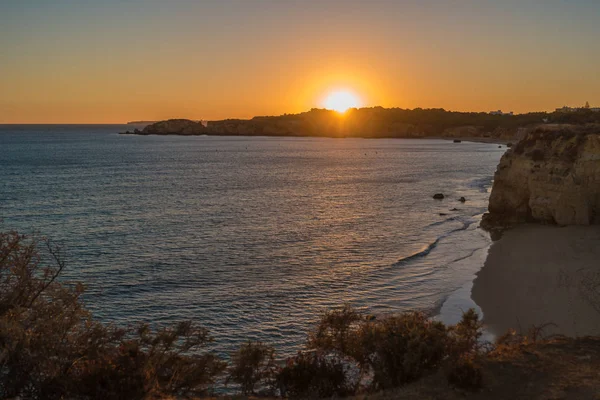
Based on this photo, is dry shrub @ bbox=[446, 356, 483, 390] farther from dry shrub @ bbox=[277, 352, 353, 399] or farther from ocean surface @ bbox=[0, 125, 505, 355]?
ocean surface @ bbox=[0, 125, 505, 355]

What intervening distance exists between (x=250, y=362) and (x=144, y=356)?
220 centimetres

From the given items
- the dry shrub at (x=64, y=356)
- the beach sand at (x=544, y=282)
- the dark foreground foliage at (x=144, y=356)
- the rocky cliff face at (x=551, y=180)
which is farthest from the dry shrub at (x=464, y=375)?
the rocky cliff face at (x=551, y=180)

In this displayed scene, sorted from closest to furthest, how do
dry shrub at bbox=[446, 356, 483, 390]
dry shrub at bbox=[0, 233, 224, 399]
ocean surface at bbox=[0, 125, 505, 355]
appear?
dry shrub at bbox=[0, 233, 224, 399]
dry shrub at bbox=[446, 356, 483, 390]
ocean surface at bbox=[0, 125, 505, 355]

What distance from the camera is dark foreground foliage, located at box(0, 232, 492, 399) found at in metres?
9.09

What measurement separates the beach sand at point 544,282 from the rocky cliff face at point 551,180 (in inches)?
68.3

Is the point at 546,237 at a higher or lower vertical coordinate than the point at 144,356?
lower

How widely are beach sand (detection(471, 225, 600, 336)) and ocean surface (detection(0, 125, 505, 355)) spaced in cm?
118

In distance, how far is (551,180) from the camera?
103 ft

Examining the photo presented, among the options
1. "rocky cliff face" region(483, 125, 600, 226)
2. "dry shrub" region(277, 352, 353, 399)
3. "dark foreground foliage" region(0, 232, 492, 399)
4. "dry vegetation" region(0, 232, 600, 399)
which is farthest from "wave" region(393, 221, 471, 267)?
"dry shrub" region(277, 352, 353, 399)

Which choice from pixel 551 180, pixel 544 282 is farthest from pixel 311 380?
pixel 551 180

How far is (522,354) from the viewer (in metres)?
11.7

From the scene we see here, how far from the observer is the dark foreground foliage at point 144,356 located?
29.8ft

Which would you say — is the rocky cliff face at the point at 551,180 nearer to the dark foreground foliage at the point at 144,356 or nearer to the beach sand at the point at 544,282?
the beach sand at the point at 544,282

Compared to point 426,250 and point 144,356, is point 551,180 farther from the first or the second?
point 144,356
